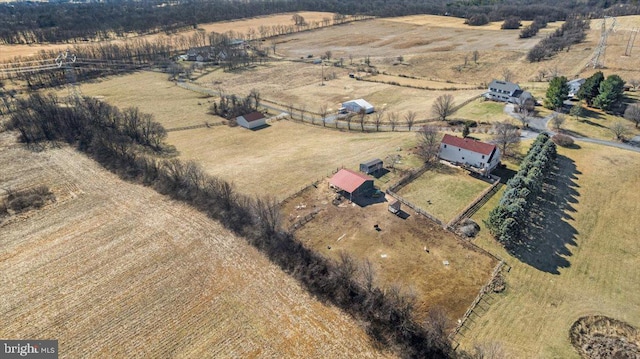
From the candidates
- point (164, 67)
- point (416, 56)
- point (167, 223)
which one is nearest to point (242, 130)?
point (167, 223)

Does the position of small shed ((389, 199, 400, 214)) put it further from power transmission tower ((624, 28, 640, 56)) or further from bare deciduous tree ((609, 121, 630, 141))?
power transmission tower ((624, 28, 640, 56))

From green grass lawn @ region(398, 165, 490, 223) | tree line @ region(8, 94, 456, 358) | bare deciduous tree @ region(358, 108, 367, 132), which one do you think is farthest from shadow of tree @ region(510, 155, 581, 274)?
bare deciduous tree @ region(358, 108, 367, 132)

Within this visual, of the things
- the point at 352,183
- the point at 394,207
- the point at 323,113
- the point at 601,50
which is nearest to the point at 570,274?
the point at 394,207

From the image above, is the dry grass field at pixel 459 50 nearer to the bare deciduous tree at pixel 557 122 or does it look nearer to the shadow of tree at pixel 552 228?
the bare deciduous tree at pixel 557 122

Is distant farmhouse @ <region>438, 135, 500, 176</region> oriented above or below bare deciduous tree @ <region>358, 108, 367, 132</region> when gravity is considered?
above

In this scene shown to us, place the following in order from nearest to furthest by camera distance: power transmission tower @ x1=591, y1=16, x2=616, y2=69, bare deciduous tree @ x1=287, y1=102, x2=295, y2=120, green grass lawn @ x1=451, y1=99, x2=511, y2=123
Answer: green grass lawn @ x1=451, y1=99, x2=511, y2=123
bare deciduous tree @ x1=287, y1=102, x2=295, y2=120
power transmission tower @ x1=591, y1=16, x2=616, y2=69

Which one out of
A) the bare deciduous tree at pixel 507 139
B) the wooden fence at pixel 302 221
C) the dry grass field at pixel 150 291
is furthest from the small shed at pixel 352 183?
the bare deciduous tree at pixel 507 139

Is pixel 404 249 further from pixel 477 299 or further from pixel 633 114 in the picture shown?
pixel 633 114
